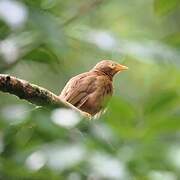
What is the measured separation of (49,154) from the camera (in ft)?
4.23

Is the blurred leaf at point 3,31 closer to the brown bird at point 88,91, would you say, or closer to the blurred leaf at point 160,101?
the blurred leaf at point 160,101

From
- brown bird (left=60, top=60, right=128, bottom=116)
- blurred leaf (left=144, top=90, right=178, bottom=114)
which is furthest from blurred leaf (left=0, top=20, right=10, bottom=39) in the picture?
brown bird (left=60, top=60, right=128, bottom=116)

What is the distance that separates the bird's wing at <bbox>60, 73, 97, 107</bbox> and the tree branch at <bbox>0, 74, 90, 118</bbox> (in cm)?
107

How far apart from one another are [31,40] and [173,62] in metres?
0.50

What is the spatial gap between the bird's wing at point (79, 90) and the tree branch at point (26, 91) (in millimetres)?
1072

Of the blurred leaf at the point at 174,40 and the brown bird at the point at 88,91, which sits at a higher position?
the brown bird at the point at 88,91

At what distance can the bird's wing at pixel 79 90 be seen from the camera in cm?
312

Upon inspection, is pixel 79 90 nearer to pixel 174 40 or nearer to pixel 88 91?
pixel 88 91

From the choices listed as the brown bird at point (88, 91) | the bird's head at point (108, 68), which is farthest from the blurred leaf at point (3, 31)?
Result: the bird's head at point (108, 68)

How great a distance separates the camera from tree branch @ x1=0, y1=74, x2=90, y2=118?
183cm

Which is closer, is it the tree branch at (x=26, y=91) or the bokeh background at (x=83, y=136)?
the bokeh background at (x=83, y=136)

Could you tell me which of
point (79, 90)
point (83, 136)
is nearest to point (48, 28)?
point (83, 136)

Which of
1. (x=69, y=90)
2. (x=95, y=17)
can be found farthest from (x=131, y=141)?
(x=95, y=17)

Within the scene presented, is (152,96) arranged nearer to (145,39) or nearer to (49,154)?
(49,154)
